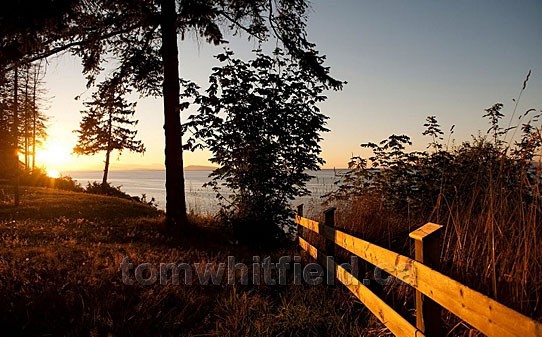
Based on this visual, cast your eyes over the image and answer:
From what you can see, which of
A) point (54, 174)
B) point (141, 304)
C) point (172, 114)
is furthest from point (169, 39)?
point (54, 174)

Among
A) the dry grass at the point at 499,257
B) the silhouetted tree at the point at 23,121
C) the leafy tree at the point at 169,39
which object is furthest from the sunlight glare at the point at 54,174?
the dry grass at the point at 499,257

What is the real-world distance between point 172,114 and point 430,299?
29.2 ft

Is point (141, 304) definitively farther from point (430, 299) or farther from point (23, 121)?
point (23, 121)

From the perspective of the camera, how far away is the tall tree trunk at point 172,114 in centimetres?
1078

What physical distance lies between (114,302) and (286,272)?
8.77 ft

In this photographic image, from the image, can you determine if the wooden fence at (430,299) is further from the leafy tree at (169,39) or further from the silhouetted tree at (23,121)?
the silhouetted tree at (23,121)

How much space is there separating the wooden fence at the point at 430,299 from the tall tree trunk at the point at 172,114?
22.6 ft

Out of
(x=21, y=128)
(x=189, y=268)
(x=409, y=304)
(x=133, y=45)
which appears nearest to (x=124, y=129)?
(x=21, y=128)

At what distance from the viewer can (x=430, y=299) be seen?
314 centimetres

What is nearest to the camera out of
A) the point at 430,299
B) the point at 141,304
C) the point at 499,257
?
the point at 430,299

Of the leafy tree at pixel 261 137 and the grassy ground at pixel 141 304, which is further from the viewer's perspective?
the leafy tree at pixel 261 137

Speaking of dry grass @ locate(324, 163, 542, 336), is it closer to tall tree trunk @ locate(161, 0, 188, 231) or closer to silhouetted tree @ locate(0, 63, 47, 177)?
tall tree trunk @ locate(161, 0, 188, 231)

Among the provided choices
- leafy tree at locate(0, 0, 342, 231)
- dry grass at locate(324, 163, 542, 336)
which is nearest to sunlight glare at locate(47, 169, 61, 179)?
leafy tree at locate(0, 0, 342, 231)

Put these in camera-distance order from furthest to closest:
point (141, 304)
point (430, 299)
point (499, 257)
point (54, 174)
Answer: point (54, 174), point (141, 304), point (499, 257), point (430, 299)
